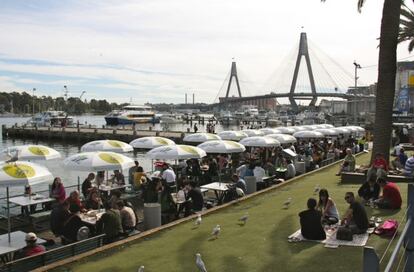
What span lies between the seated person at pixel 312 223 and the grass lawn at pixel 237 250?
0.22 m

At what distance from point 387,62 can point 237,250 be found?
38.0 feet

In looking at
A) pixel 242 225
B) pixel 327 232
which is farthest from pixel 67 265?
pixel 327 232

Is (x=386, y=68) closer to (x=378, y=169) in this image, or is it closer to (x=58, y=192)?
(x=378, y=169)

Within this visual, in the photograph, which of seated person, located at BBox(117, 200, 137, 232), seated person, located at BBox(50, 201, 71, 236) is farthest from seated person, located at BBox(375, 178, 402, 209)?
seated person, located at BBox(50, 201, 71, 236)

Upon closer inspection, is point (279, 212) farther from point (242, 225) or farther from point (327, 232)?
point (327, 232)

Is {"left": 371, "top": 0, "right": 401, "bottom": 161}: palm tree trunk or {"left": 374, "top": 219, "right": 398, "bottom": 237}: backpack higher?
{"left": 371, "top": 0, "right": 401, "bottom": 161}: palm tree trunk

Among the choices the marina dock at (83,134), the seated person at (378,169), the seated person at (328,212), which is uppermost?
the seated person at (378,169)

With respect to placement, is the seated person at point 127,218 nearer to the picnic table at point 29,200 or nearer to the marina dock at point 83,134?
the picnic table at point 29,200

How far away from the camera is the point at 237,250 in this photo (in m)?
9.49

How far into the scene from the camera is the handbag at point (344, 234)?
30.7 ft

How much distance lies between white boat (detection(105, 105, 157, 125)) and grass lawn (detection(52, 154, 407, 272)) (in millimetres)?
98461

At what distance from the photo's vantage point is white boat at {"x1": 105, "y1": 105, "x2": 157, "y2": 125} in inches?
4306

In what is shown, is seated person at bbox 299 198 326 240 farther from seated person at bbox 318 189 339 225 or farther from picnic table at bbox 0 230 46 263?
picnic table at bbox 0 230 46 263

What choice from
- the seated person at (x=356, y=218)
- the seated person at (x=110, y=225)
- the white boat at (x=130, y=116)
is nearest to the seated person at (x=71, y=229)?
the seated person at (x=110, y=225)
